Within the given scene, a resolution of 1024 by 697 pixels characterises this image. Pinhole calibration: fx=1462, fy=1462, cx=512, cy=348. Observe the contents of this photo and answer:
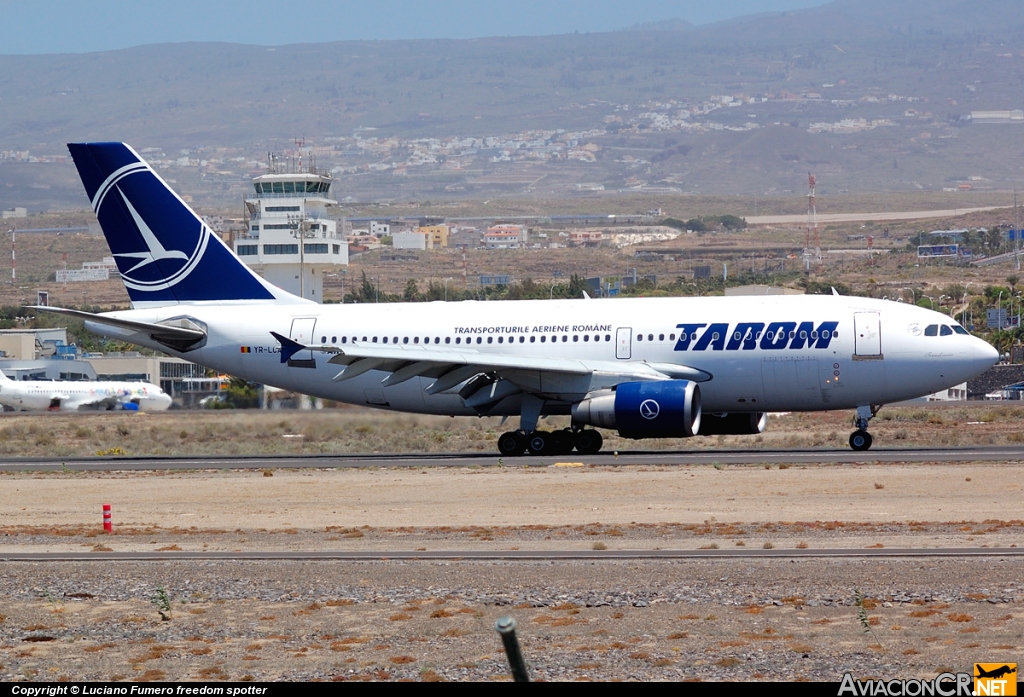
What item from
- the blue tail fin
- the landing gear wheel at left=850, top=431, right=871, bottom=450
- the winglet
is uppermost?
the blue tail fin

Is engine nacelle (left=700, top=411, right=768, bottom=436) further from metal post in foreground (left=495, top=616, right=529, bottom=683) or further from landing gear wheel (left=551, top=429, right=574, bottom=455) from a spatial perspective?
metal post in foreground (left=495, top=616, right=529, bottom=683)

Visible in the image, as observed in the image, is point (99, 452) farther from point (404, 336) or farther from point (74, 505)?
point (74, 505)

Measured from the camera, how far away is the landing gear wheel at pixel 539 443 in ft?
115

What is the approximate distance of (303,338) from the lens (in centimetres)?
3769

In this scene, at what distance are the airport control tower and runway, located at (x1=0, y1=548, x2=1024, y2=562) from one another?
8257 centimetres

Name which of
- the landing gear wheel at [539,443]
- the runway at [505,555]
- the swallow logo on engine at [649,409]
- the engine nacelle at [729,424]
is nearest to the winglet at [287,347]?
the landing gear wheel at [539,443]

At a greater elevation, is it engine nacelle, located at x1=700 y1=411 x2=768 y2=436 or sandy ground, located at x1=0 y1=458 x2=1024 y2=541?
engine nacelle, located at x1=700 y1=411 x2=768 y2=436

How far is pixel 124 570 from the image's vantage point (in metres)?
18.6

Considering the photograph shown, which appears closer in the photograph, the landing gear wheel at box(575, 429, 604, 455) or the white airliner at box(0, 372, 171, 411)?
the landing gear wheel at box(575, 429, 604, 455)

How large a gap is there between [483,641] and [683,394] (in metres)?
19.5

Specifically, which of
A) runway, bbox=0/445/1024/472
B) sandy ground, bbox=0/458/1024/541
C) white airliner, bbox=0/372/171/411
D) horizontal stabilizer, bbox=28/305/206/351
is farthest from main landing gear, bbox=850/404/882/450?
white airliner, bbox=0/372/171/411

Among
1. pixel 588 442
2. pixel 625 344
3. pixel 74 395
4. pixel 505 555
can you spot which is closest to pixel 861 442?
pixel 625 344

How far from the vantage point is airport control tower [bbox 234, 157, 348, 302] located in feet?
338

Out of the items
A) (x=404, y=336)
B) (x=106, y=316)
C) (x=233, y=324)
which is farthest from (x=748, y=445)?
(x=106, y=316)
